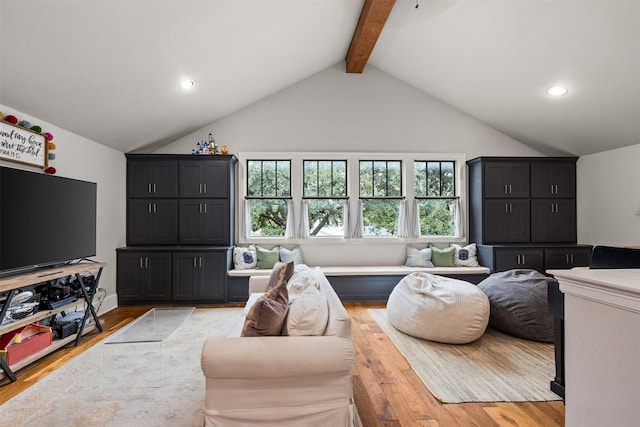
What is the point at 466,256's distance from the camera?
4.88 meters

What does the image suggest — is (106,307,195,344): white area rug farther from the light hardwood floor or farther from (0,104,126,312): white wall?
(0,104,126,312): white wall

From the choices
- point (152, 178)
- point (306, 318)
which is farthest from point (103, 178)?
point (306, 318)

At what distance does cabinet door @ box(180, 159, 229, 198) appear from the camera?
4523 millimetres

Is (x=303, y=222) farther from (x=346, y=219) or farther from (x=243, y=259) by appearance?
(x=243, y=259)

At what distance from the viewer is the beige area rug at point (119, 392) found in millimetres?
1886

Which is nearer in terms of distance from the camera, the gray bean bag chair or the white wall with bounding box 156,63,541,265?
the gray bean bag chair

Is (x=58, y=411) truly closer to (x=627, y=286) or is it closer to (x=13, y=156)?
(x=13, y=156)

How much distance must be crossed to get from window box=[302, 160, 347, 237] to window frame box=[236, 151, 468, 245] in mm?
93

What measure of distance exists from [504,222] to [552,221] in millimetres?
788

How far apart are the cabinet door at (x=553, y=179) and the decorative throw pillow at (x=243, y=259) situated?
4470 mm

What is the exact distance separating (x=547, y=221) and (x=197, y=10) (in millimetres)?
5485

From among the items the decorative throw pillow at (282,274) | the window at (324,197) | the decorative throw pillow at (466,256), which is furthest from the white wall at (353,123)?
the decorative throw pillow at (282,274)

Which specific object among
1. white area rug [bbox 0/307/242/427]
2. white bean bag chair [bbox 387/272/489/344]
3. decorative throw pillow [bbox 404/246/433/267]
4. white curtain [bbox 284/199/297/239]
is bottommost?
white area rug [bbox 0/307/242/427]

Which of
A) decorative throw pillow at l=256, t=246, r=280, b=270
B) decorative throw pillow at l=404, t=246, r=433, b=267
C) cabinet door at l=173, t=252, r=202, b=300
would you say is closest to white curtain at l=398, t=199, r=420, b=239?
decorative throw pillow at l=404, t=246, r=433, b=267
